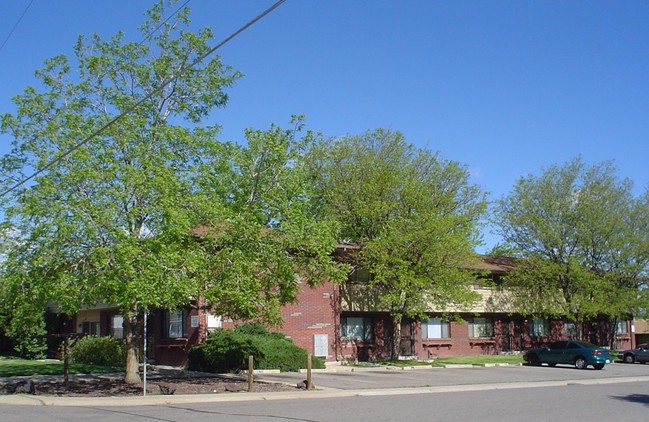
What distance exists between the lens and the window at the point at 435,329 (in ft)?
136

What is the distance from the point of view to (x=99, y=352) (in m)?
33.7

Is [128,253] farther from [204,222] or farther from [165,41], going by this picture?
[165,41]

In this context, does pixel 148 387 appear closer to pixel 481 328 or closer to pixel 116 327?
pixel 116 327

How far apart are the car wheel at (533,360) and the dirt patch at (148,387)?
19359mm

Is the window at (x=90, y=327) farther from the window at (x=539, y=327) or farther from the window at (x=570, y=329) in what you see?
the window at (x=570, y=329)

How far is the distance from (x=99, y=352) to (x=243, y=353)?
9.57 m

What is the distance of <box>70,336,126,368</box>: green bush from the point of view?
105ft

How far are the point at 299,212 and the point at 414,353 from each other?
70.0ft

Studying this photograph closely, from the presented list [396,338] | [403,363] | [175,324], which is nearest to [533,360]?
[403,363]

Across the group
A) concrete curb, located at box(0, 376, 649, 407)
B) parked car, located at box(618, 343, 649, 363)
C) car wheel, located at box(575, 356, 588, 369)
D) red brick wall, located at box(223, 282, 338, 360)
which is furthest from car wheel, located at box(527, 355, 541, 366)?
concrete curb, located at box(0, 376, 649, 407)

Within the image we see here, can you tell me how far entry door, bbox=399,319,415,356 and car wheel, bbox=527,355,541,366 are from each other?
656 centimetres

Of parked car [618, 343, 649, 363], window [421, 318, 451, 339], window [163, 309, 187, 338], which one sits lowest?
parked car [618, 343, 649, 363]

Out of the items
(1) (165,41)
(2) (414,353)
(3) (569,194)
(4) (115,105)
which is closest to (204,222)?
(4) (115,105)

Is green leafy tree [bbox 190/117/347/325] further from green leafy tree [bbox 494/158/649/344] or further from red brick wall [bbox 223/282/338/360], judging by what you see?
green leafy tree [bbox 494/158/649/344]
